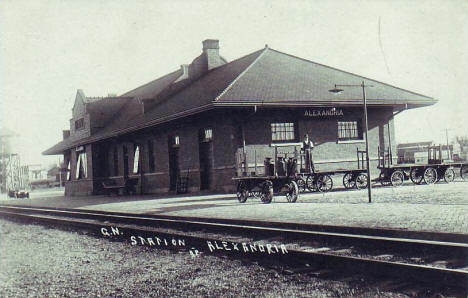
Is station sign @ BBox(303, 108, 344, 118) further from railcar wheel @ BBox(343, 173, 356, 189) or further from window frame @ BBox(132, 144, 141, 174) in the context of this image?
window frame @ BBox(132, 144, 141, 174)

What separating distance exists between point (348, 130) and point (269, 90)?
14.5ft

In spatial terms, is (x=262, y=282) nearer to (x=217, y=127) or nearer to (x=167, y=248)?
(x=167, y=248)

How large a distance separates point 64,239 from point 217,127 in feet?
35.0

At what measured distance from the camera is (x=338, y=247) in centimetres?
750

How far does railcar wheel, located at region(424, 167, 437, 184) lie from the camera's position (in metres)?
18.6

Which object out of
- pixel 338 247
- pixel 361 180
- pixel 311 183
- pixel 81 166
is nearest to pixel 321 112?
pixel 361 180

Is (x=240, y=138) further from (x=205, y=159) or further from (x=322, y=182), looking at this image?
(x=322, y=182)

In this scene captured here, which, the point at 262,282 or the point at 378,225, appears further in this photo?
the point at 378,225

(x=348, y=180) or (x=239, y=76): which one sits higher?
(x=239, y=76)

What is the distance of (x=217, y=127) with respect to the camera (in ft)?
68.2

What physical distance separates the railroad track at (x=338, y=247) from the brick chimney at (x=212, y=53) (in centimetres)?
1834

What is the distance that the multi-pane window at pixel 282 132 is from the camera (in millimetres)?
20797

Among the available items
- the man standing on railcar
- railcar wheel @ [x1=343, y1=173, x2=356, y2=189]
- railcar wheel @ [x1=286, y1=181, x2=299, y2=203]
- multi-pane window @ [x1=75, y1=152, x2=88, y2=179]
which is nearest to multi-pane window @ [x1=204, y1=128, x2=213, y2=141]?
the man standing on railcar

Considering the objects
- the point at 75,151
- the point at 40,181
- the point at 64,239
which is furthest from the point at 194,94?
the point at 40,181
